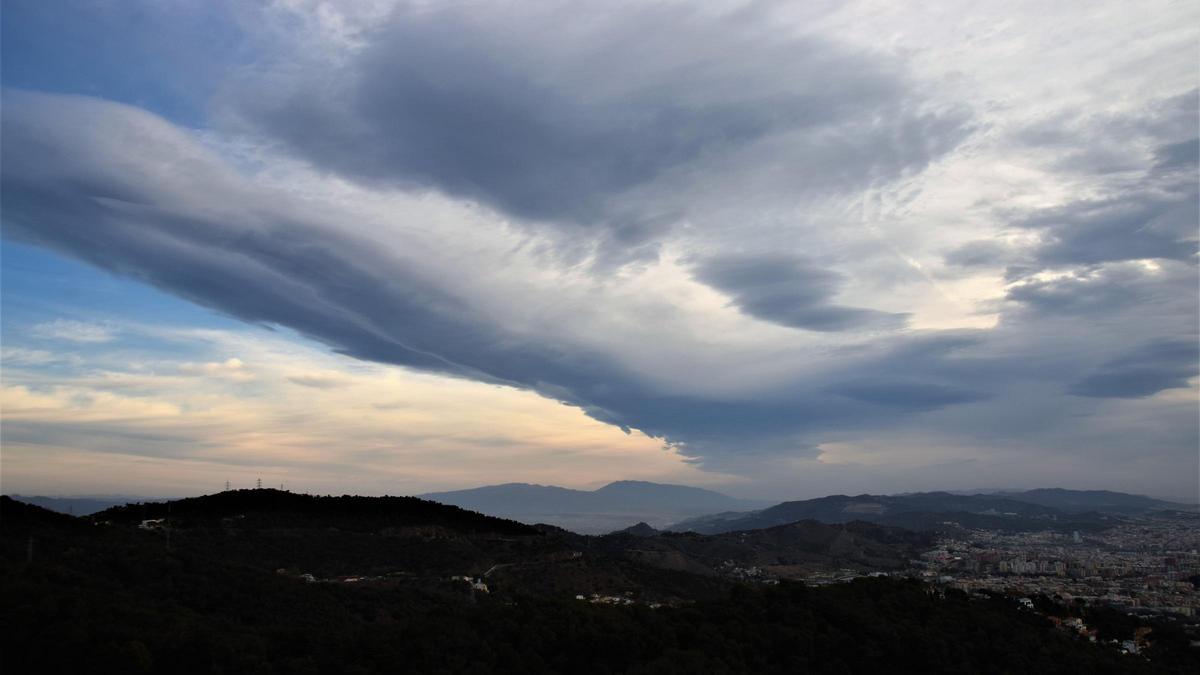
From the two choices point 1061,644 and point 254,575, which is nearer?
point 254,575

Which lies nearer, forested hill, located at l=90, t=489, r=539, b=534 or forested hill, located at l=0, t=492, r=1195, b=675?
forested hill, located at l=0, t=492, r=1195, b=675

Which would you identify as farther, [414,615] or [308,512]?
[308,512]

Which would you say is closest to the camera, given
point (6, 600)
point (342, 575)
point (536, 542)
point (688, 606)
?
point (6, 600)

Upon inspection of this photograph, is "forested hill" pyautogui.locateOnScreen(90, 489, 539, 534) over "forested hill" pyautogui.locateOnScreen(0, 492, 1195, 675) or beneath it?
over

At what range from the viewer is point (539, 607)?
1529 inches

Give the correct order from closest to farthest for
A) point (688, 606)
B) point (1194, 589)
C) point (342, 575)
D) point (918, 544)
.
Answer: point (688, 606) < point (342, 575) < point (1194, 589) < point (918, 544)

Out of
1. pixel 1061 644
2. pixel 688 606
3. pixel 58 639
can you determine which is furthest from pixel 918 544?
pixel 58 639

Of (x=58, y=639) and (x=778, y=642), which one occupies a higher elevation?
(x=58, y=639)

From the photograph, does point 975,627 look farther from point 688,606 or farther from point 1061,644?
point 688,606

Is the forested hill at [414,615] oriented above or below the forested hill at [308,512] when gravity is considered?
below

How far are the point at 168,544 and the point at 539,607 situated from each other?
2683 cm

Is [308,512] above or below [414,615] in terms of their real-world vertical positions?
above

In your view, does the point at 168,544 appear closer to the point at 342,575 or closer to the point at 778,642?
the point at 342,575

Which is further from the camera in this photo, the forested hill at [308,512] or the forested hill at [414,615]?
the forested hill at [308,512]
